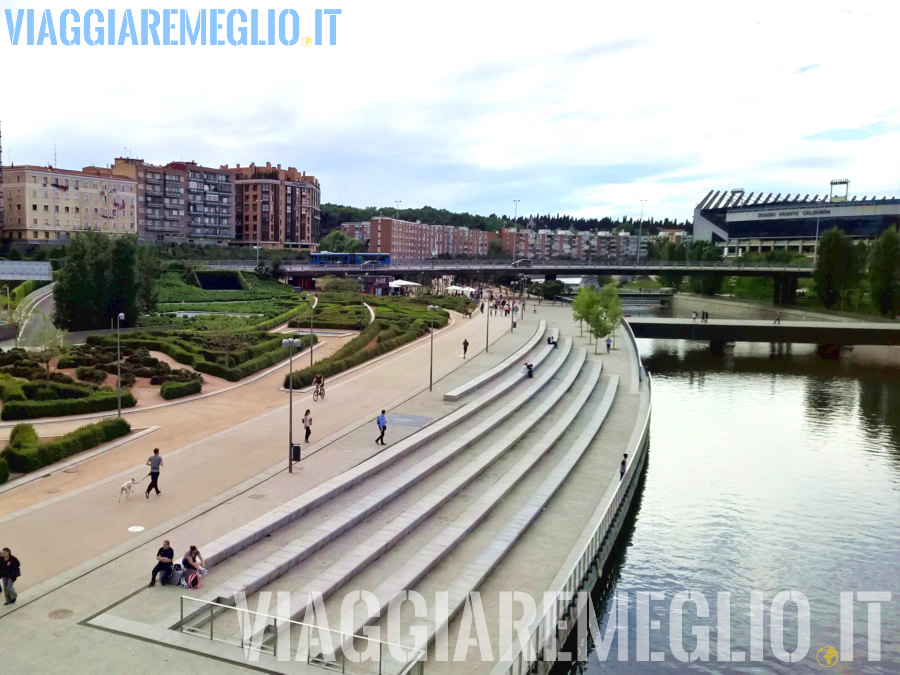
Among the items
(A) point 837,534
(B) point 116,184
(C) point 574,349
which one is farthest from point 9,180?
(A) point 837,534

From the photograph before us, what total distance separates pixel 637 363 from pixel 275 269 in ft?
178

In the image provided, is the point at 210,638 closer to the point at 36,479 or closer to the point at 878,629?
the point at 36,479

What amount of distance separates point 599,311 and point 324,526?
1545 inches

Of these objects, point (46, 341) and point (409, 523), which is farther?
point (46, 341)

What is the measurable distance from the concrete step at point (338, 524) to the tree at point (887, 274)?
70.1 m

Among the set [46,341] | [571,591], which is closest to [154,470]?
[571,591]

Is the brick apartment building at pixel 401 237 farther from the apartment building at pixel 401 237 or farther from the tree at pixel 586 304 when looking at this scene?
the tree at pixel 586 304

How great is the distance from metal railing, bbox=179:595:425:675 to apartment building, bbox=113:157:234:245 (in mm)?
115914

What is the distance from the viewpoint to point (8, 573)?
14.3m

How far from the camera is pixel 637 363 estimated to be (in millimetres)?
49000

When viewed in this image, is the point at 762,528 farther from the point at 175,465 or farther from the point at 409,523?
the point at 175,465

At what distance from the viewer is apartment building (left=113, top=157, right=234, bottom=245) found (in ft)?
400

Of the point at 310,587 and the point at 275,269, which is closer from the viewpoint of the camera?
the point at 310,587

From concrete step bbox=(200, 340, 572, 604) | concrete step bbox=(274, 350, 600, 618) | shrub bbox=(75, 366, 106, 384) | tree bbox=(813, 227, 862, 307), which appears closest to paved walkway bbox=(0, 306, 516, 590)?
concrete step bbox=(200, 340, 572, 604)
